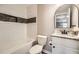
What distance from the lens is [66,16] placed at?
69.0 inches

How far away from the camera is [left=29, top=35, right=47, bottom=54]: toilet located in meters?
1.72

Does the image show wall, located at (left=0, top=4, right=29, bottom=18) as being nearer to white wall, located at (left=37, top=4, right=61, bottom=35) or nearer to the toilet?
white wall, located at (left=37, top=4, right=61, bottom=35)

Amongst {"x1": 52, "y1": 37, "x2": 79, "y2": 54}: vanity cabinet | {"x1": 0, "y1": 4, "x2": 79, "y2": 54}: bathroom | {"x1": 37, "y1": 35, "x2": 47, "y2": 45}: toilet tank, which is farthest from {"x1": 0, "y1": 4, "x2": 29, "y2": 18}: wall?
{"x1": 52, "y1": 37, "x2": 79, "y2": 54}: vanity cabinet

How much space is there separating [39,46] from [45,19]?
533 mm

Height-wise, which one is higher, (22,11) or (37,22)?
(22,11)

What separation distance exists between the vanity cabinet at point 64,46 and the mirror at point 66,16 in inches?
9.9

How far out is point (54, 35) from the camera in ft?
5.83

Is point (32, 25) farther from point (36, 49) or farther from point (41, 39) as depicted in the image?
point (36, 49)

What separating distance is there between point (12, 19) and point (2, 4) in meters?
0.31

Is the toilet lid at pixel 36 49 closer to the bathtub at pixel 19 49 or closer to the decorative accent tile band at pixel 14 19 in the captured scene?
the bathtub at pixel 19 49

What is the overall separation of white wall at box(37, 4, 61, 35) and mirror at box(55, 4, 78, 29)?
0.10 meters

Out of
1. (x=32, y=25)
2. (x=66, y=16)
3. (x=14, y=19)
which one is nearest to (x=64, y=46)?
(x=66, y=16)
